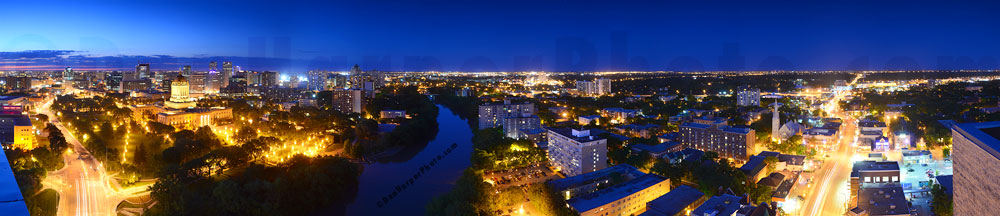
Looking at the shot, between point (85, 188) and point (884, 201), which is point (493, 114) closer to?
point (85, 188)

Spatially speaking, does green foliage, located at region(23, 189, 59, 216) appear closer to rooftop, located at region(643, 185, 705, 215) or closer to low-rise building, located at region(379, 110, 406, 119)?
rooftop, located at region(643, 185, 705, 215)

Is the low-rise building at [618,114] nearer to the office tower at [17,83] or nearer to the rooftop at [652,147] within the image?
the rooftop at [652,147]

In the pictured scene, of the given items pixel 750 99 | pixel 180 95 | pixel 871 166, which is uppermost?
pixel 180 95

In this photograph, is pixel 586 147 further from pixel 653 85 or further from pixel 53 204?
pixel 653 85

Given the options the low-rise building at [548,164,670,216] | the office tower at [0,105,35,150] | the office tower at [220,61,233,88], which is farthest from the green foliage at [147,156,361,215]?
the office tower at [220,61,233,88]

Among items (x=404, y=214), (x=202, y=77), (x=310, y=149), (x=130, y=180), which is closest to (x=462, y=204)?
(x=404, y=214)

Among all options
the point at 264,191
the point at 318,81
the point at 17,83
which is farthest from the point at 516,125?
the point at 17,83

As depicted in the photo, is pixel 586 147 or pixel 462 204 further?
pixel 586 147

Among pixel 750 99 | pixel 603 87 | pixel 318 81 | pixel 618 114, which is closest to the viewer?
pixel 618 114
